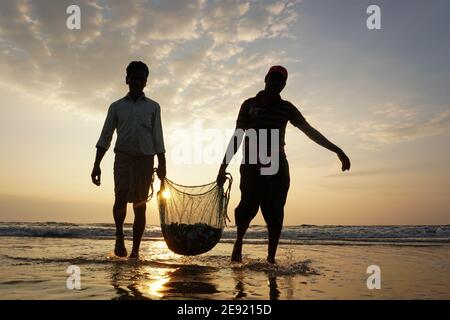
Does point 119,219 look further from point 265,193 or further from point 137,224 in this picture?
point 265,193

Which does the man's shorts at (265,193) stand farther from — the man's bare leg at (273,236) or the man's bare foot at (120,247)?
the man's bare foot at (120,247)

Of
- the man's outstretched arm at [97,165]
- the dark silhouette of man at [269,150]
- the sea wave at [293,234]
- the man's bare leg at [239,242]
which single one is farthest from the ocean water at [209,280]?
the sea wave at [293,234]

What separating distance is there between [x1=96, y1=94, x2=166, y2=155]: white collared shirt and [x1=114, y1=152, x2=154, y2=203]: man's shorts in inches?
4.5

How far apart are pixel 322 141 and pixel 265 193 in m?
1.07

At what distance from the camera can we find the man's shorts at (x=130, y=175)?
19.7 ft

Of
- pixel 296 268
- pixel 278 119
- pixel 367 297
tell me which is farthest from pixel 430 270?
pixel 278 119

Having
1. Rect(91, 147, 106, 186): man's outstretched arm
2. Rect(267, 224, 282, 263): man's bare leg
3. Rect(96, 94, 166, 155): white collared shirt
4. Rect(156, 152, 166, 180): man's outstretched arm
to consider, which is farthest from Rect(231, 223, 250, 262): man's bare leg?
Rect(91, 147, 106, 186): man's outstretched arm

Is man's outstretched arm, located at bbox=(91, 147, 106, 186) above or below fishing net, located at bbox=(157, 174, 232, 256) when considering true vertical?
above

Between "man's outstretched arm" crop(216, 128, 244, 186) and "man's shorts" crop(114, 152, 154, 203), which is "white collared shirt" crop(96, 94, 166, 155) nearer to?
"man's shorts" crop(114, 152, 154, 203)

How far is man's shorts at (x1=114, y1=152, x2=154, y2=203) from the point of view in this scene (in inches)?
237

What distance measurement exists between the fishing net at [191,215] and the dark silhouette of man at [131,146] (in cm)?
39

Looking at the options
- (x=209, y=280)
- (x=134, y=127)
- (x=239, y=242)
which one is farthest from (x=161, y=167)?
(x=209, y=280)

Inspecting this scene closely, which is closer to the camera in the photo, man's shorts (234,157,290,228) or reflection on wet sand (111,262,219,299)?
reflection on wet sand (111,262,219,299)
